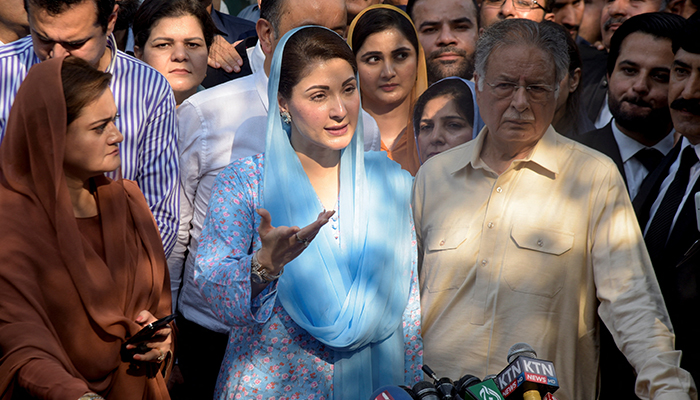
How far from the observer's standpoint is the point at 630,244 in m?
2.76

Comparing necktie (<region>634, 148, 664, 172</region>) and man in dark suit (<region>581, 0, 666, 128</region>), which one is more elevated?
man in dark suit (<region>581, 0, 666, 128</region>)

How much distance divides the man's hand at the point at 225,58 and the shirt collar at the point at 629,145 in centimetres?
241

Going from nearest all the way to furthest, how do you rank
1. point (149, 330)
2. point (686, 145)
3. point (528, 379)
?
point (528, 379) < point (149, 330) < point (686, 145)

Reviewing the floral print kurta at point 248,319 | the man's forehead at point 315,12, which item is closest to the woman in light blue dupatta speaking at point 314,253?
the floral print kurta at point 248,319

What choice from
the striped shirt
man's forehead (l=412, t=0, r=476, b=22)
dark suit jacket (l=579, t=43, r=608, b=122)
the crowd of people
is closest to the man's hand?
the crowd of people

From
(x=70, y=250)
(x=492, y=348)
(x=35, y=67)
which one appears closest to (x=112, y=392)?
(x=70, y=250)

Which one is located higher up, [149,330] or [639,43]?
[639,43]

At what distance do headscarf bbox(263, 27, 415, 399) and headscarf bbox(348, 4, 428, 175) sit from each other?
128cm

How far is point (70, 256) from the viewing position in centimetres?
250

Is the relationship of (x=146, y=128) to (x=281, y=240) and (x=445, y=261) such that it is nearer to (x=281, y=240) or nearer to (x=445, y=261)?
(x=281, y=240)

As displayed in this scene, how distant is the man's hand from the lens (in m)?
4.79

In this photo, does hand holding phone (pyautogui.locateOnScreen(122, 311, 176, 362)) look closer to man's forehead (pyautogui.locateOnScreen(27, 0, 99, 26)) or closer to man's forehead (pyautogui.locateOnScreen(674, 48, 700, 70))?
man's forehead (pyautogui.locateOnScreen(27, 0, 99, 26))

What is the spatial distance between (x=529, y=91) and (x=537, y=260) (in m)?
0.72

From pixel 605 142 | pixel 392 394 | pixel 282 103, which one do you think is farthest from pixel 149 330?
pixel 605 142
